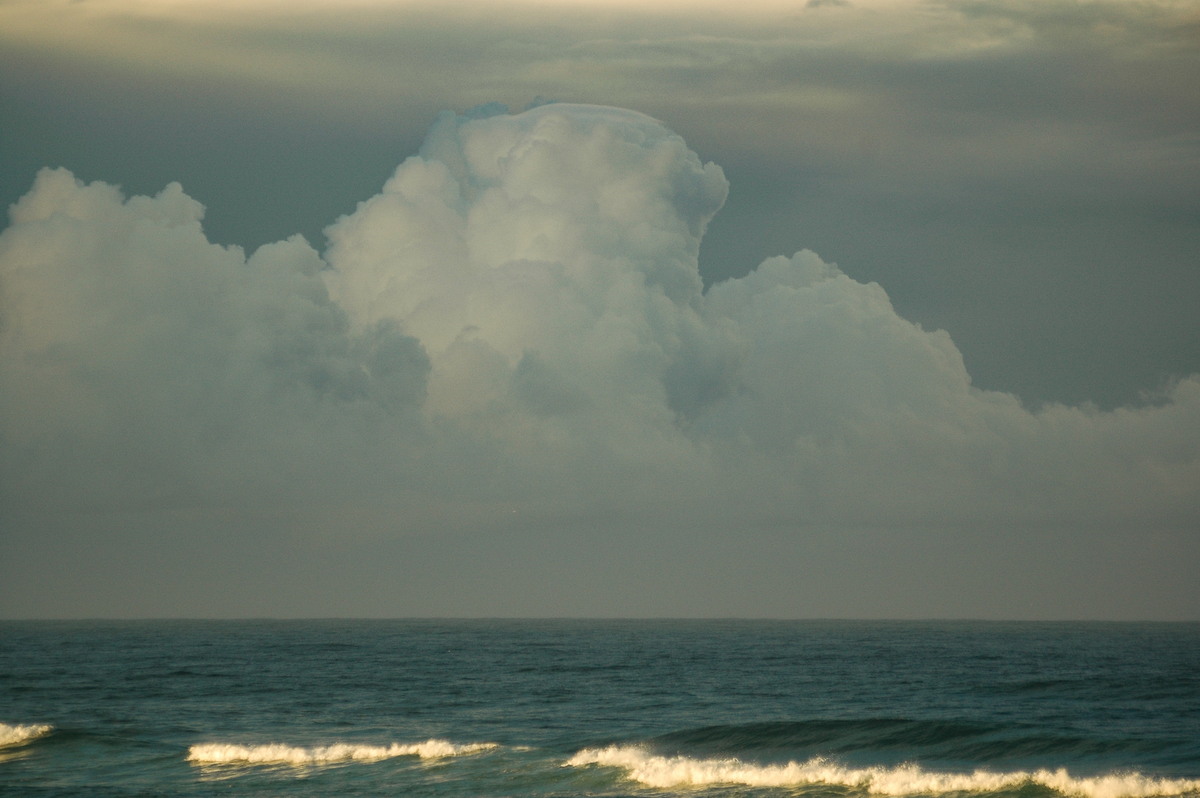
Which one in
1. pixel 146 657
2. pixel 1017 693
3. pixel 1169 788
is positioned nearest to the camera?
pixel 1169 788

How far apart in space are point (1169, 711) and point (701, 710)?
24.7 m

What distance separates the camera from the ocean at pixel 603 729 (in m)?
43.5

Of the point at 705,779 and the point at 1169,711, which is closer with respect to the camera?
the point at 705,779

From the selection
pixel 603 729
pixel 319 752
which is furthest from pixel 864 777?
pixel 319 752

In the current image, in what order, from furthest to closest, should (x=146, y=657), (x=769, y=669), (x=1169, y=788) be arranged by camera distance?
(x=146, y=657), (x=769, y=669), (x=1169, y=788)

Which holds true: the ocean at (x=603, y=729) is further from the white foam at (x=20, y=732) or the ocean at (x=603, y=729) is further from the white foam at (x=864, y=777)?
the white foam at (x=20, y=732)

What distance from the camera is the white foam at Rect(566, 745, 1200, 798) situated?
38.8m

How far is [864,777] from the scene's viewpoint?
140 feet

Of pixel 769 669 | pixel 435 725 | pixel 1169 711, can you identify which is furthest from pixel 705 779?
pixel 769 669

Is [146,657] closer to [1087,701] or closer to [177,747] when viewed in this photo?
[177,747]

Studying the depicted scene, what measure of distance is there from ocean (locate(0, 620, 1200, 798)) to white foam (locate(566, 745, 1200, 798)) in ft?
0.32

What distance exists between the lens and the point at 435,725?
6038 cm

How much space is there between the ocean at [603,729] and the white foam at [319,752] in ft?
0.43

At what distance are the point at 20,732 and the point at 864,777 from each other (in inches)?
1557
